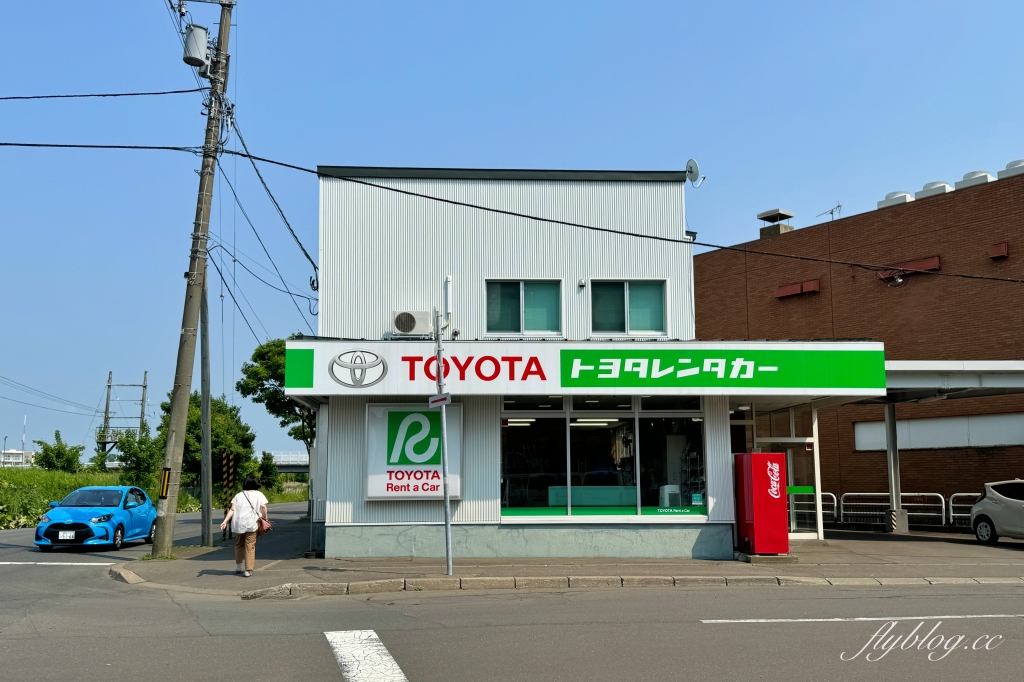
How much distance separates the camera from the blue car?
65.0ft

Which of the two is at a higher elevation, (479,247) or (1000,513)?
(479,247)

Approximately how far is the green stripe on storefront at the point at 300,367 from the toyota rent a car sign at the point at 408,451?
142cm

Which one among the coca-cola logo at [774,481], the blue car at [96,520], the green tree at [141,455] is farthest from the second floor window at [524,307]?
the green tree at [141,455]

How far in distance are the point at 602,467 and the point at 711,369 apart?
265 cm

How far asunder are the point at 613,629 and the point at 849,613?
301cm

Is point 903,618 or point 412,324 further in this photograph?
point 412,324

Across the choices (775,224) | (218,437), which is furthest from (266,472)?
(775,224)

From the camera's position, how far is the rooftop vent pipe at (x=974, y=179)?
95.6ft

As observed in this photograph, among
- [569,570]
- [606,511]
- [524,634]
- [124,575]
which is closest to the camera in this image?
[524,634]

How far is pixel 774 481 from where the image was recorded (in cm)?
1578

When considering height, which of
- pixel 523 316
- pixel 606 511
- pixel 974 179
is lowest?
pixel 606 511

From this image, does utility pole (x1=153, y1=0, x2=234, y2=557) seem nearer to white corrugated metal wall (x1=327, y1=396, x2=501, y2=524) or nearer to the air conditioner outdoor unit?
white corrugated metal wall (x1=327, y1=396, x2=501, y2=524)

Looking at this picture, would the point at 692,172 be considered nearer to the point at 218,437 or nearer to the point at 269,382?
the point at 269,382

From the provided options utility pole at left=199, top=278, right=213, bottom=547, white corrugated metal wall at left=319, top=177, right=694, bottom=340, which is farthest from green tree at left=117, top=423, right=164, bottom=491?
white corrugated metal wall at left=319, top=177, right=694, bottom=340
